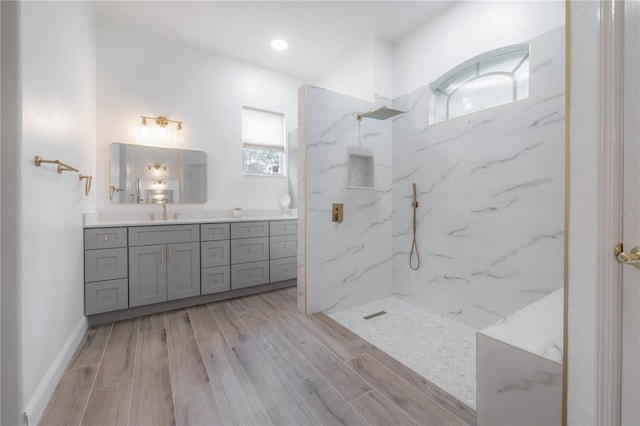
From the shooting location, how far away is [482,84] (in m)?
2.42

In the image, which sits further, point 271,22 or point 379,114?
point 271,22

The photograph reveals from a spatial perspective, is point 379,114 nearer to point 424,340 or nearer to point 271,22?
point 271,22

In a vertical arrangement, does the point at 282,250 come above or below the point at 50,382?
above

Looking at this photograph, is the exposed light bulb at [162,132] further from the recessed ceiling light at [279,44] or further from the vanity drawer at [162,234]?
the recessed ceiling light at [279,44]

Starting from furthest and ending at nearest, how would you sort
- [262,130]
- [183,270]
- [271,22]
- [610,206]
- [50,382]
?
[262,130]
[271,22]
[183,270]
[50,382]
[610,206]

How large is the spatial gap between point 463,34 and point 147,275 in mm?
3848

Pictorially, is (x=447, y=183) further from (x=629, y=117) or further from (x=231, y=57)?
(x=231, y=57)

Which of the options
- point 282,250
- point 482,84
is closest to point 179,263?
point 282,250

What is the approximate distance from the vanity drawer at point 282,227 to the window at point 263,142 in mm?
951

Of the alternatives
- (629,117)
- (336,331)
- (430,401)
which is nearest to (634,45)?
(629,117)

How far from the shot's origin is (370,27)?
298 centimetres

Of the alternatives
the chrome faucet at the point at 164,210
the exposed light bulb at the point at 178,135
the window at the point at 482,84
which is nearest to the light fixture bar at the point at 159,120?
the exposed light bulb at the point at 178,135

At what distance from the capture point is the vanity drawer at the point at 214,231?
9.41ft

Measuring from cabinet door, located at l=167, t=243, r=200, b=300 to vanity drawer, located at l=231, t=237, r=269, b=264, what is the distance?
0.40 m
